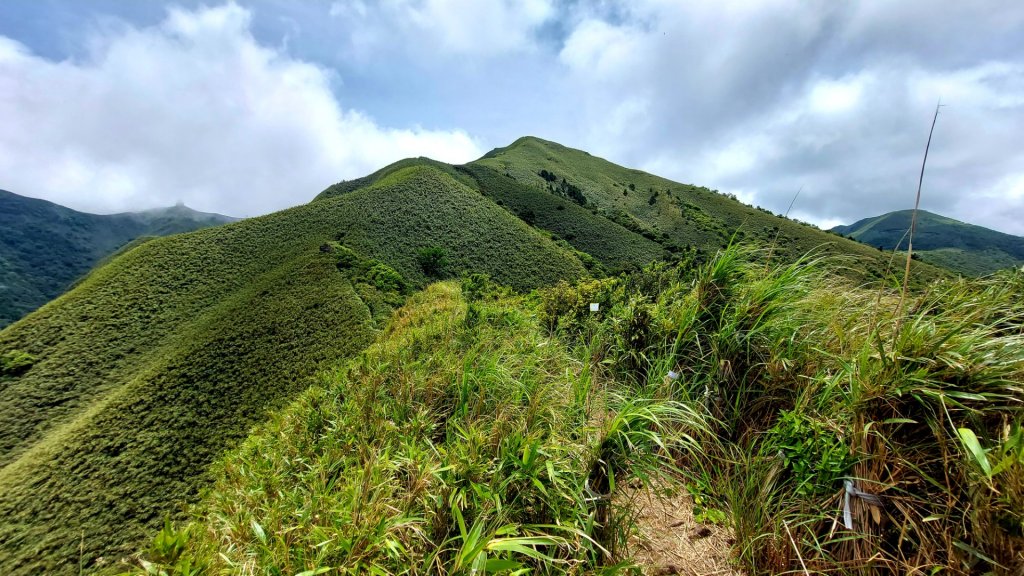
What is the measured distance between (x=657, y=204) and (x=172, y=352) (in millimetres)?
64292

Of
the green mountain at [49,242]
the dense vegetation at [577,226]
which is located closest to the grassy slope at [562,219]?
the dense vegetation at [577,226]

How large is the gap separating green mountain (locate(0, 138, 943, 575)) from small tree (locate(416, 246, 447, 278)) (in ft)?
0.37

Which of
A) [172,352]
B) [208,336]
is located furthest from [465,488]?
[172,352]

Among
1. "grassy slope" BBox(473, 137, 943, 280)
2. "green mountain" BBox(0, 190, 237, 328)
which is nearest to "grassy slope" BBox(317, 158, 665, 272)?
"grassy slope" BBox(473, 137, 943, 280)

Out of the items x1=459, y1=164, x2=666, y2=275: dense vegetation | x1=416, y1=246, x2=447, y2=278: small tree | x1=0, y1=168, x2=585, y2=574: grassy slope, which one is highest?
x1=459, y1=164, x2=666, y2=275: dense vegetation

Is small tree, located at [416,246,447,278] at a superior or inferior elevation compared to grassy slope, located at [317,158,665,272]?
inferior

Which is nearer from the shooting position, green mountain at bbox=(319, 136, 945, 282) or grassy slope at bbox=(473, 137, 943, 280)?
green mountain at bbox=(319, 136, 945, 282)

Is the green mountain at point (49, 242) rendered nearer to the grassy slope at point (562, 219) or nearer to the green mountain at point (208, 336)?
the green mountain at point (208, 336)

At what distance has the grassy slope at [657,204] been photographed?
173ft

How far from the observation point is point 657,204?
214 feet

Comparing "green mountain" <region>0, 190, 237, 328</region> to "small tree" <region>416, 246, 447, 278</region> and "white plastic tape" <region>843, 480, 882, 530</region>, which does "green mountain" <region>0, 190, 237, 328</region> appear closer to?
"small tree" <region>416, 246, 447, 278</region>

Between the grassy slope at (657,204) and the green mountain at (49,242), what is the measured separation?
73.9m

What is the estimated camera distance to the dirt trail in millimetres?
2258

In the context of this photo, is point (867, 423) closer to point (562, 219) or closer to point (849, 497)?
point (849, 497)
